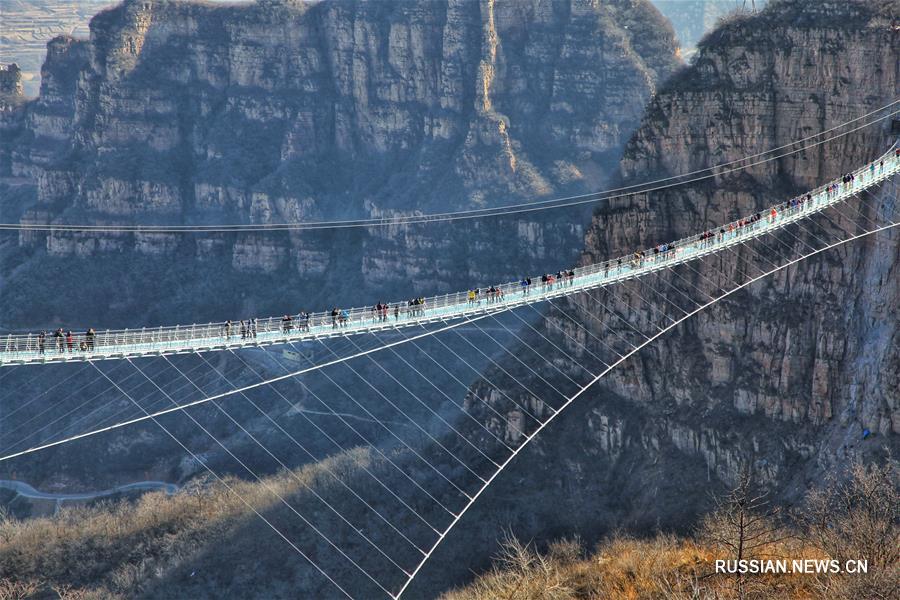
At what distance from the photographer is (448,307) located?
83.4 metres

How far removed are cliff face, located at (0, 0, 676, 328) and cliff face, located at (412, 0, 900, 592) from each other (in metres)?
49.7

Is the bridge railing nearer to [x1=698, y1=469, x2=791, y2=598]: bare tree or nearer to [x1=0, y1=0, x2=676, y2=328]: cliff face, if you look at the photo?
[x1=698, y1=469, x2=791, y2=598]: bare tree

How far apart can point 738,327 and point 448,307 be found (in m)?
18.5

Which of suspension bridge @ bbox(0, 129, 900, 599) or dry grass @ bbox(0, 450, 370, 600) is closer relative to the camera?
suspension bridge @ bbox(0, 129, 900, 599)

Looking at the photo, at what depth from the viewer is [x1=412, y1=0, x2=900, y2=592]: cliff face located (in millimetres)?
86812

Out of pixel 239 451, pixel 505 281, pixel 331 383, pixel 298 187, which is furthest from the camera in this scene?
pixel 298 187

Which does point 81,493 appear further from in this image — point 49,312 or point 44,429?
point 49,312

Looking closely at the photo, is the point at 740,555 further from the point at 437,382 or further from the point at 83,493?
the point at 83,493

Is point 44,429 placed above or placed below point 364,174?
below

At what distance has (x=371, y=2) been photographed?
15775 cm

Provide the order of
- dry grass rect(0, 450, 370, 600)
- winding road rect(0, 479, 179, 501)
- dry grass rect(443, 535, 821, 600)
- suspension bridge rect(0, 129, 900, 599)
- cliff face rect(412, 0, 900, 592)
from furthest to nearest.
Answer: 1. winding road rect(0, 479, 179, 501)
2. cliff face rect(412, 0, 900, 592)
3. dry grass rect(0, 450, 370, 600)
4. suspension bridge rect(0, 129, 900, 599)
5. dry grass rect(443, 535, 821, 600)

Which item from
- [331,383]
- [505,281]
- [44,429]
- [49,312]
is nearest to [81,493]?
[44,429]

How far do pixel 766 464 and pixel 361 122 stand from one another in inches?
3194

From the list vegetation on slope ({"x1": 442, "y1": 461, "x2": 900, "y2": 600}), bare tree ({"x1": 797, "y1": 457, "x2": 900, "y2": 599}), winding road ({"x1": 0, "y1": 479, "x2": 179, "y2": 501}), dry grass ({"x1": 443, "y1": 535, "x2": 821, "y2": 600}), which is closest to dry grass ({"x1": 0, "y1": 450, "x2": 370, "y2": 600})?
winding road ({"x1": 0, "y1": 479, "x2": 179, "y2": 501})
